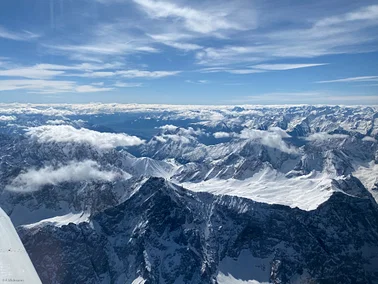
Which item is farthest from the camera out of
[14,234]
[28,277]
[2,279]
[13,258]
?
[14,234]

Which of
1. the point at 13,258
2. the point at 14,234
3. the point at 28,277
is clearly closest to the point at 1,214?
the point at 14,234

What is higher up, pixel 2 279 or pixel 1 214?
pixel 2 279

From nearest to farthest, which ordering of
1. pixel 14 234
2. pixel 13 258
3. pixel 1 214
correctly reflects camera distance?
pixel 13 258 < pixel 14 234 < pixel 1 214

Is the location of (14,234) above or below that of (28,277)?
below

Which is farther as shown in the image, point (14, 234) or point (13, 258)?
point (14, 234)

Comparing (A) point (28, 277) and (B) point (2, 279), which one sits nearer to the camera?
(B) point (2, 279)

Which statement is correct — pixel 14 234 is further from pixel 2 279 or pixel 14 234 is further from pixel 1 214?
pixel 2 279

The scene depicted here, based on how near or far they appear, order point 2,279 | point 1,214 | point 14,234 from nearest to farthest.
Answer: point 2,279
point 14,234
point 1,214

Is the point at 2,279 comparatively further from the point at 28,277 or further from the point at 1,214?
the point at 1,214

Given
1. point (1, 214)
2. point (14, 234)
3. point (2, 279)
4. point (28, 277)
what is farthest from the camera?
point (1, 214)
